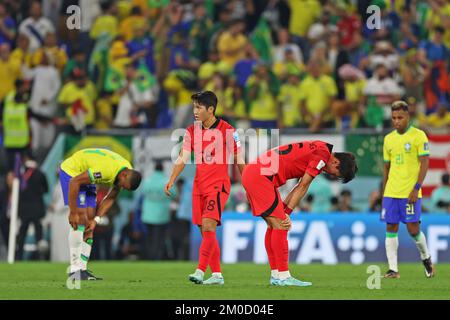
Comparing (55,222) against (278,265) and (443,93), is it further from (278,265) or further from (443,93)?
(278,265)

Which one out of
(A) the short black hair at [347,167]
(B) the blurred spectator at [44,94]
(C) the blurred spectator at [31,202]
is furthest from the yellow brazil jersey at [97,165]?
(B) the blurred spectator at [44,94]

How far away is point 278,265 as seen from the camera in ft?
Result: 49.7

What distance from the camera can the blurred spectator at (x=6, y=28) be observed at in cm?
2902

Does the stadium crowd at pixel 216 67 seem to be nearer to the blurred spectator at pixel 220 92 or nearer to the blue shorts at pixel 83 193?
the blurred spectator at pixel 220 92

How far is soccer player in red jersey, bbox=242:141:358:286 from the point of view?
1497 centimetres

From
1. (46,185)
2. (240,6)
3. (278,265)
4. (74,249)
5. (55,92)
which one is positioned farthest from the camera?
(240,6)

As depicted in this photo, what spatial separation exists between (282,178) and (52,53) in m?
14.1

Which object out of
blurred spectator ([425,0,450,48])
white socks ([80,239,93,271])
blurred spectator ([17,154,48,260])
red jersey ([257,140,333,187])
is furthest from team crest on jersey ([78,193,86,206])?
blurred spectator ([425,0,450,48])

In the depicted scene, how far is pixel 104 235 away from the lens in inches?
1030

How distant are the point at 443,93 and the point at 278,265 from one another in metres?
13.3

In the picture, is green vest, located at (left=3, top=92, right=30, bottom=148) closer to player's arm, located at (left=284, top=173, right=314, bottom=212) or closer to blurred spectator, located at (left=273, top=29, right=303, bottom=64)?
blurred spectator, located at (left=273, top=29, right=303, bottom=64)

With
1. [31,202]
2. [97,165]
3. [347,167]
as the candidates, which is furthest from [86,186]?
[31,202]

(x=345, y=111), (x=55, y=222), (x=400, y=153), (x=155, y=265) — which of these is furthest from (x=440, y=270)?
(x=55, y=222)

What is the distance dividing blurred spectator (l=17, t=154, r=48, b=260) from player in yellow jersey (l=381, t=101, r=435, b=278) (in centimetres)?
980
